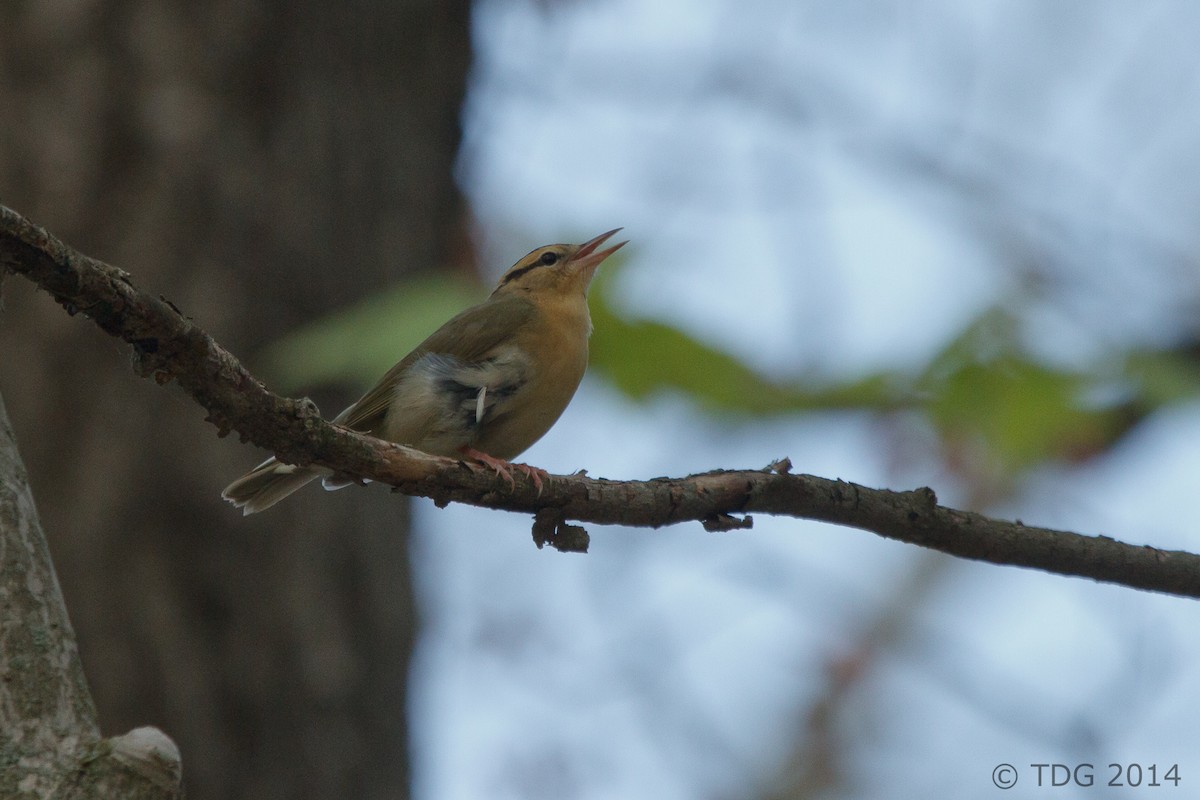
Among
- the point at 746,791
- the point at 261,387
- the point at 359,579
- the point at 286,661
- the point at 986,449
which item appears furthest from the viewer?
the point at 746,791

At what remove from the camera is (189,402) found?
17.9ft

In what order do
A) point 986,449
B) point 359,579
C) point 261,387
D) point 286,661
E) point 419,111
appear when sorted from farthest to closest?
point 419,111 < point 359,579 < point 286,661 < point 986,449 < point 261,387

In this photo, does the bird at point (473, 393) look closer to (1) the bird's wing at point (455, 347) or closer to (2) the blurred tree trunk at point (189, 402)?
(1) the bird's wing at point (455, 347)

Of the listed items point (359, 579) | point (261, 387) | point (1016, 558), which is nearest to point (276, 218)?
point (359, 579)

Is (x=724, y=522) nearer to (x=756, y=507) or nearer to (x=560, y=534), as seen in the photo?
(x=756, y=507)

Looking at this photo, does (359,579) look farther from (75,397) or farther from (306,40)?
(306,40)

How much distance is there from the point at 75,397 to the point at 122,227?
78cm

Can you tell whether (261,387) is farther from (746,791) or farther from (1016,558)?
(746,791)

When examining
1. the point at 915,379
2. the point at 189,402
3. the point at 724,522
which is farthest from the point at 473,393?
the point at 724,522

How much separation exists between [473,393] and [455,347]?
0.35 meters

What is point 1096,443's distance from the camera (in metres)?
5.87

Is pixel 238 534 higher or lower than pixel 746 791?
lower

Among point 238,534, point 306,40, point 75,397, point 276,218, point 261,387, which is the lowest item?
point 261,387

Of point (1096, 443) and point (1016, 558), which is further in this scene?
point (1096, 443)
